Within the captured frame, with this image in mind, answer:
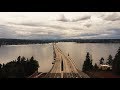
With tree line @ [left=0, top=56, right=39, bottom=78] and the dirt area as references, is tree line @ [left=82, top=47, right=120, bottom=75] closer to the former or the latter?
the dirt area

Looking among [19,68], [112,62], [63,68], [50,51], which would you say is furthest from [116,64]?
[19,68]

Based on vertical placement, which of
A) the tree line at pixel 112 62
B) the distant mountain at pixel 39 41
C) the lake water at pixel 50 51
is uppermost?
the distant mountain at pixel 39 41

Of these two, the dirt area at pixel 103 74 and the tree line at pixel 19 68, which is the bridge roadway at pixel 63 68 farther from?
the tree line at pixel 19 68

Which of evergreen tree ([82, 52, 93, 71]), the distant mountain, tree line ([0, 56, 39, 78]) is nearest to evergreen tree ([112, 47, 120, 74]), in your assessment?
the distant mountain

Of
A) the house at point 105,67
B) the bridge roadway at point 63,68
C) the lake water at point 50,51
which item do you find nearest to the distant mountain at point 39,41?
the lake water at point 50,51
